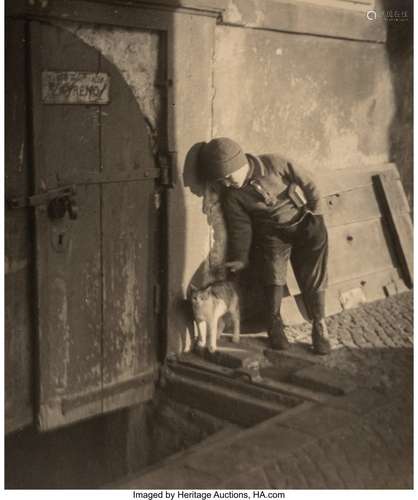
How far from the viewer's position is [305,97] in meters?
7.07

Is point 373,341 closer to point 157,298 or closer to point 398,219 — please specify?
point 157,298

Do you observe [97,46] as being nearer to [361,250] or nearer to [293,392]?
[293,392]

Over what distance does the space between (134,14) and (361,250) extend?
3.40 meters

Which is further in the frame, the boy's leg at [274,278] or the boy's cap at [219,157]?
the boy's leg at [274,278]

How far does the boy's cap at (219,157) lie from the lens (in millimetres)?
6098

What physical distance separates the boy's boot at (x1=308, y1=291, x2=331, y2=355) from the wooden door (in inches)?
48.9

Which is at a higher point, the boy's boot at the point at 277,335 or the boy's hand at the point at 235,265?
the boy's hand at the point at 235,265

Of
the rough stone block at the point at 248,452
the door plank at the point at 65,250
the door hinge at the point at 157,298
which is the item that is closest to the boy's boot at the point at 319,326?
the door hinge at the point at 157,298

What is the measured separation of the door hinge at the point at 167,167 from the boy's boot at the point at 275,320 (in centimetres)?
124

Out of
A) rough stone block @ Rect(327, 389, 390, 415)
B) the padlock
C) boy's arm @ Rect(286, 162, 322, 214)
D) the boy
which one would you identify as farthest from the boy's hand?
the padlock

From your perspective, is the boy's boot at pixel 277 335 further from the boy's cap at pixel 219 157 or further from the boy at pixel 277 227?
the boy's cap at pixel 219 157

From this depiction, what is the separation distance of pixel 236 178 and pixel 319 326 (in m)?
1.31

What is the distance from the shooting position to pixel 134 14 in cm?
550

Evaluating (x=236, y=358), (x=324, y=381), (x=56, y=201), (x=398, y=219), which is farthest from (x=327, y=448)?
(x=398, y=219)
